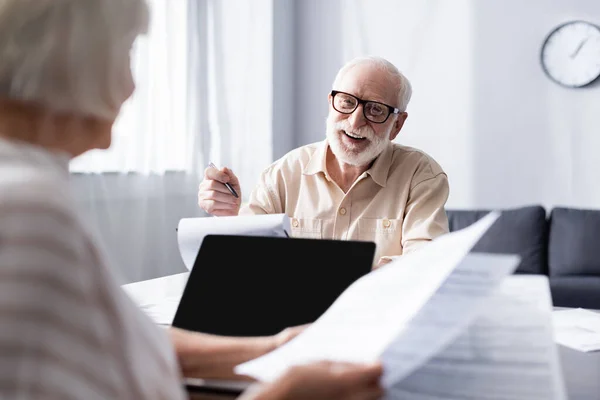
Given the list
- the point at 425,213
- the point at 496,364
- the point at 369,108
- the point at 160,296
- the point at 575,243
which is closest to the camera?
the point at 496,364

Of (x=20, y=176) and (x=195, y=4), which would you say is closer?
(x=20, y=176)

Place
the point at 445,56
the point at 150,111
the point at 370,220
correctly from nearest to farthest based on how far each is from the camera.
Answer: the point at 370,220 → the point at 150,111 → the point at 445,56

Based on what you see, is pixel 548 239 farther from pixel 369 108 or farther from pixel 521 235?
pixel 369 108

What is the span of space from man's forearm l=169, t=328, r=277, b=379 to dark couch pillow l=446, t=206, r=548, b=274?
2.98 metres

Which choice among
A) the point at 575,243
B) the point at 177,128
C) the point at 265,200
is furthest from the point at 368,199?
the point at 575,243

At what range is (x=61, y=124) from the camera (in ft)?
1.96

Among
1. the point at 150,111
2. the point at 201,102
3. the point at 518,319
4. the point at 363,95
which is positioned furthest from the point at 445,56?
the point at 518,319

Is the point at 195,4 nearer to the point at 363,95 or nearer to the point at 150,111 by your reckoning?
the point at 150,111

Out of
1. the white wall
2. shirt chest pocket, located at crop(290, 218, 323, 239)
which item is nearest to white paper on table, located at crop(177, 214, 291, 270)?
shirt chest pocket, located at crop(290, 218, 323, 239)

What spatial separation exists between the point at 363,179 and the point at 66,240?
156cm

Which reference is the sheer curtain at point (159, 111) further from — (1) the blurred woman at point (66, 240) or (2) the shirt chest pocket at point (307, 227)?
(1) the blurred woman at point (66, 240)

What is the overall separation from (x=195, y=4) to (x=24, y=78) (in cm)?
354

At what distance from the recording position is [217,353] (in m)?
0.85

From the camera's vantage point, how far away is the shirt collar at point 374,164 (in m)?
2.00
